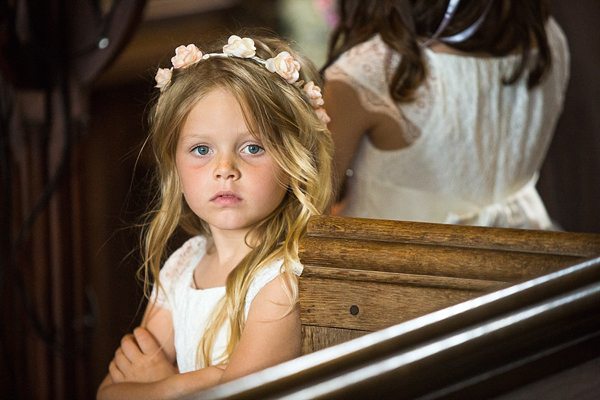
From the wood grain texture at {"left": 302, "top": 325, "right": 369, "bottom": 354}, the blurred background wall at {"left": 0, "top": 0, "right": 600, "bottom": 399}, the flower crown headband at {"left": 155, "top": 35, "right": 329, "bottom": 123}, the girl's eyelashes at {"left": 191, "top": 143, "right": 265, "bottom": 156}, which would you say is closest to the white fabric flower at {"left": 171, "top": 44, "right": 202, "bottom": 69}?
the flower crown headband at {"left": 155, "top": 35, "right": 329, "bottom": 123}

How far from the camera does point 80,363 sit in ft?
5.60

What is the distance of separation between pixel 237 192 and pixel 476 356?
0.41 m

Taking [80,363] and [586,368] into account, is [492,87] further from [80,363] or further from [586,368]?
[80,363]

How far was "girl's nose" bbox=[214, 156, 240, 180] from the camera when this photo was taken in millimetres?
723

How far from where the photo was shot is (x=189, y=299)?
2.84ft

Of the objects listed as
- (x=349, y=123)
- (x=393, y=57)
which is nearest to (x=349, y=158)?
(x=349, y=123)

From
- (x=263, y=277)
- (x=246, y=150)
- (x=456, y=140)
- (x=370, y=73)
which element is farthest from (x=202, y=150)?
(x=456, y=140)

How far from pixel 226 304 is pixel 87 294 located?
3.10 feet

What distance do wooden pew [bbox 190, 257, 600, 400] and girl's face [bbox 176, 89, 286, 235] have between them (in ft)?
1.26

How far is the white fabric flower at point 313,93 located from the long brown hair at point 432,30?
12.0 inches

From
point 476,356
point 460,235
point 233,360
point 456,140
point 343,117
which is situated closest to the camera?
point 476,356

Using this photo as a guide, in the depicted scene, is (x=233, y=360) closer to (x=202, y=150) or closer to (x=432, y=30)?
(x=202, y=150)

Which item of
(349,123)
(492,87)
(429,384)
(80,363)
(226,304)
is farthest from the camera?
(80,363)

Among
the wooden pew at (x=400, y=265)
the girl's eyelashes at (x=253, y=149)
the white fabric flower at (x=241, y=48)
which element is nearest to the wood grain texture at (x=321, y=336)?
the wooden pew at (x=400, y=265)
